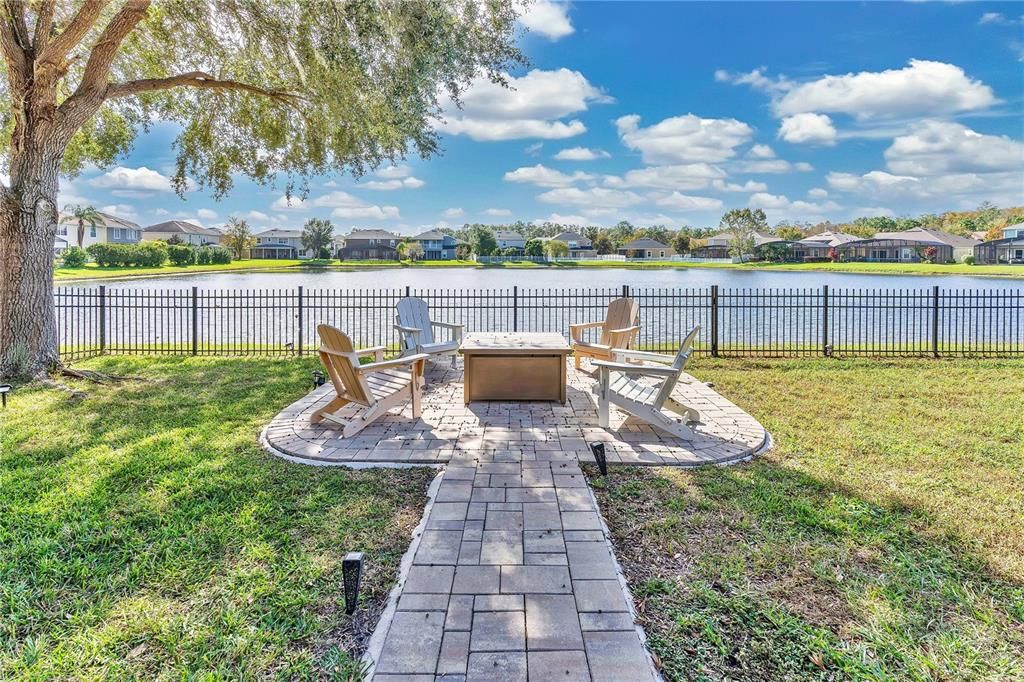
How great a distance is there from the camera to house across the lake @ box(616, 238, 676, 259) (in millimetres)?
72250

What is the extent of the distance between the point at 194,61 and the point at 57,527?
8590 mm

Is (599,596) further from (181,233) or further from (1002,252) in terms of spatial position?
(181,233)

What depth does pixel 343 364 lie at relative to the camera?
4660mm

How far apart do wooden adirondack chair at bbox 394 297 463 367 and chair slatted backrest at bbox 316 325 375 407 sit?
1956 millimetres

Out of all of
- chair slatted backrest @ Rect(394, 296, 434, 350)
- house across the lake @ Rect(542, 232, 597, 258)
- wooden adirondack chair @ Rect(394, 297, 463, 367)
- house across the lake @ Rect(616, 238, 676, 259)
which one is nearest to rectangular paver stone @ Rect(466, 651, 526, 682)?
wooden adirondack chair @ Rect(394, 297, 463, 367)

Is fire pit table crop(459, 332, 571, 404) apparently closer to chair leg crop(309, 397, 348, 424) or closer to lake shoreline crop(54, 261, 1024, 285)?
chair leg crop(309, 397, 348, 424)

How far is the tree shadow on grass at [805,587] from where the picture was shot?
2.04m

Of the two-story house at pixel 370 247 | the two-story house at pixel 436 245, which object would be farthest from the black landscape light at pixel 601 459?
the two-story house at pixel 436 245

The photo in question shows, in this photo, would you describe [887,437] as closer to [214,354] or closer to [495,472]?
[495,472]

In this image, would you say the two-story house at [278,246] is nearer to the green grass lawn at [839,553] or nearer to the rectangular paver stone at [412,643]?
the green grass lawn at [839,553]

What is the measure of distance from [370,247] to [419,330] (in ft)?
197

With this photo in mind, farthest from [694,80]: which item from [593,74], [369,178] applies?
[369,178]

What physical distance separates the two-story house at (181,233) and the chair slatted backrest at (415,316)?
6613 centimetres

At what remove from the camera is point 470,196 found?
154ft
